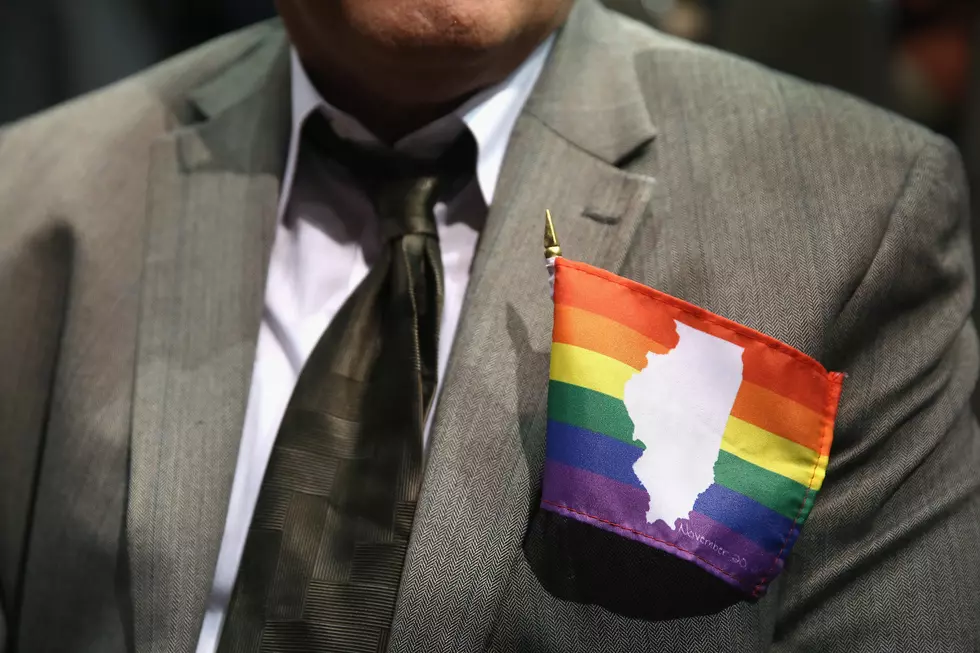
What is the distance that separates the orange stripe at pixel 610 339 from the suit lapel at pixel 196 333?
0.32 meters

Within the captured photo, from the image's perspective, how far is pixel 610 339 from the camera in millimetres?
694

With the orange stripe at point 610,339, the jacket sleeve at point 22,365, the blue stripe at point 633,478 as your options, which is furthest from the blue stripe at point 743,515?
the jacket sleeve at point 22,365

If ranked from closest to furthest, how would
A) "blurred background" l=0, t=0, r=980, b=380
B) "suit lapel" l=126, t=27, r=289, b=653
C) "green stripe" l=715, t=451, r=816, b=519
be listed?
"green stripe" l=715, t=451, r=816, b=519
"suit lapel" l=126, t=27, r=289, b=653
"blurred background" l=0, t=0, r=980, b=380

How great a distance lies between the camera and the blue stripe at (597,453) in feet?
2.26

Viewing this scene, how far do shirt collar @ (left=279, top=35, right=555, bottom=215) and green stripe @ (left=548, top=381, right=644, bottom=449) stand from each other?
0.24 metres

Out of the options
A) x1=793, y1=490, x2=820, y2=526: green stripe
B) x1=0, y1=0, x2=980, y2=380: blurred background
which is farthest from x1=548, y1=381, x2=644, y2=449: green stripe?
x1=0, y1=0, x2=980, y2=380: blurred background

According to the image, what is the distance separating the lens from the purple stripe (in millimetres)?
680

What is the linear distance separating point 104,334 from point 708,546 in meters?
0.55

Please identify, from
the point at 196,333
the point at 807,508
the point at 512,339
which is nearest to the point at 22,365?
the point at 196,333

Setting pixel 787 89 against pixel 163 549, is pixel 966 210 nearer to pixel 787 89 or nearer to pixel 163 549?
pixel 787 89

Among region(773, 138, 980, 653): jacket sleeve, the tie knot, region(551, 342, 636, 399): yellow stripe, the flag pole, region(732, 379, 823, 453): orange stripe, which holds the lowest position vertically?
region(773, 138, 980, 653): jacket sleeve

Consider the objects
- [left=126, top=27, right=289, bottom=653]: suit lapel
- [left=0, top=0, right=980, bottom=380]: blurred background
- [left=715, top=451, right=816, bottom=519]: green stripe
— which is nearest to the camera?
[left=715, top=451, right=816, bottom=519]: green stripe

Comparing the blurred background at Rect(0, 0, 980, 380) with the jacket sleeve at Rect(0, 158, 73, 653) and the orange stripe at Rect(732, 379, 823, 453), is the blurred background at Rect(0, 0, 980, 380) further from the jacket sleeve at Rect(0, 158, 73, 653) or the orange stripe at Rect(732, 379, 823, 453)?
the jacket sleeve at Rect(0, 158, 73, 653)

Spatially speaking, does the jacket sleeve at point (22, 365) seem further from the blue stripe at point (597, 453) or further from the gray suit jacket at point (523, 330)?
the blue stripe at point (597, 453)
